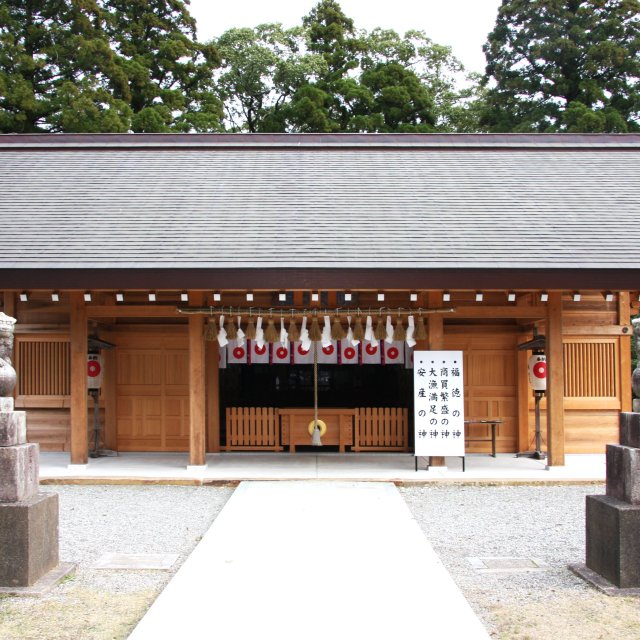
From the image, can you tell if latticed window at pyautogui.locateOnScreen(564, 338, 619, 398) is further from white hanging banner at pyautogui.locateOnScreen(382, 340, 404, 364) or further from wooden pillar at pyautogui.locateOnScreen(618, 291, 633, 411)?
white hanging banner at pyautogui.locateOnScreen(382, 340, 404, 364)

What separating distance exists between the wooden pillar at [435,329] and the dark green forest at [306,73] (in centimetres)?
1581

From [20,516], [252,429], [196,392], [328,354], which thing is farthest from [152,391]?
[20,516]

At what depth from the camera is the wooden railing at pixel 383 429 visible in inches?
459

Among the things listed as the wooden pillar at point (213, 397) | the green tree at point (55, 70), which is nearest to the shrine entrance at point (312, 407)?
the wooden pillar at point (213, 397)

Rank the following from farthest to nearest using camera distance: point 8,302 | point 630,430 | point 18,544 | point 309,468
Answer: point 8,302 → point 309,468 → point 630,430 → point 18,544

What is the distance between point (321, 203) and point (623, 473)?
22.6ft

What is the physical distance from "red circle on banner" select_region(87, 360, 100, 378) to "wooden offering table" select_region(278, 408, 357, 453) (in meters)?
2.95

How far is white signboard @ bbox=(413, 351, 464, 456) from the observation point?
962 cm

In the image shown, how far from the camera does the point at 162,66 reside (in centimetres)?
2675

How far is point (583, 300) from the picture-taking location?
11219 mm

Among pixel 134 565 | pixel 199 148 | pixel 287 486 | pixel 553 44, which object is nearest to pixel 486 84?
pixel 553 44

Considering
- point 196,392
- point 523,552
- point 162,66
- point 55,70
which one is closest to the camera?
point 523,552

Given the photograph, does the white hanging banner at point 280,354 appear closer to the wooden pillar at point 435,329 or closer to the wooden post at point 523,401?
the wooden pillar at point 435,329

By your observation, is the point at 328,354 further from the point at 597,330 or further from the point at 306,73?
the point at 306,73
